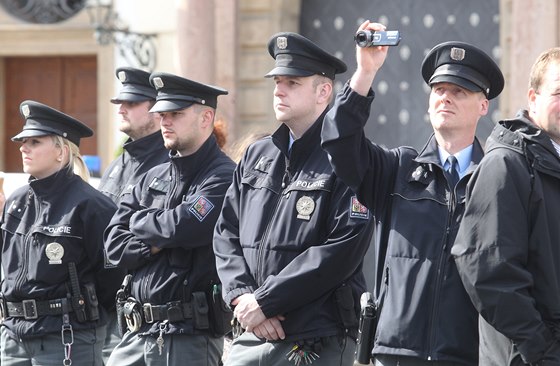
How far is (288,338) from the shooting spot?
5348mm

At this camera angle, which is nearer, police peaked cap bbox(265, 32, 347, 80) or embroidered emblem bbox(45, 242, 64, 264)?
police peaked cap bbox(265, 32, 347, 80)

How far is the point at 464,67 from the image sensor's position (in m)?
4.99

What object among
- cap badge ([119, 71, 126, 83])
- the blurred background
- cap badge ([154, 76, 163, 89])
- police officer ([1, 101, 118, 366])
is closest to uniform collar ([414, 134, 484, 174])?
cap badge ([154, 76, 163, 89])

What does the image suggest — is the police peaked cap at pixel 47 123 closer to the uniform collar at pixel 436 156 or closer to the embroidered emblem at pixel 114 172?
the embroidered emblem at pixel 114 172

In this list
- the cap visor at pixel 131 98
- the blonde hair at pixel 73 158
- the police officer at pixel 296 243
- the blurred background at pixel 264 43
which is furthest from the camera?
the blurred background at pixel 264 43

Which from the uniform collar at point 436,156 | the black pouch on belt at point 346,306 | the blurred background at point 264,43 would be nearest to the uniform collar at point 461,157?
the uniform collar at point 436,156

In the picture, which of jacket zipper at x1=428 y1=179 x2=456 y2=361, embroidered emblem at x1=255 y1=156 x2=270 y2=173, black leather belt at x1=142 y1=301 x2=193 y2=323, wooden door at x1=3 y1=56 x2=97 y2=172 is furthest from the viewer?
wooden door at x1=3 y1=56 x2=97 y2=172

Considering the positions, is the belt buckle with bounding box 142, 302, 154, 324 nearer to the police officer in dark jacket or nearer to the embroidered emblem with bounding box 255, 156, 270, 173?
the embroidered emblem with bounding box 255, 156, 270, 173

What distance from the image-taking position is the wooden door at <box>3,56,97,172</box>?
48.7ft

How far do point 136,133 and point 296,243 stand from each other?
2454 mm

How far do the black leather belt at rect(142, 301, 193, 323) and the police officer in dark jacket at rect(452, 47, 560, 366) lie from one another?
1875 mm

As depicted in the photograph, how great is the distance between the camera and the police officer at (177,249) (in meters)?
6.04

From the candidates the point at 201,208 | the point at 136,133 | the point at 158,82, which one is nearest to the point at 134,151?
the point at 136,133

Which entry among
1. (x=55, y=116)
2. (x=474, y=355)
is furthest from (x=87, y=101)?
(x=474, y=355)
